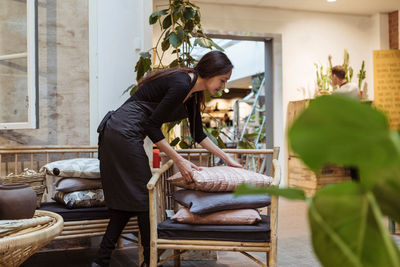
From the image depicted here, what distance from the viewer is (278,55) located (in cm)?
667

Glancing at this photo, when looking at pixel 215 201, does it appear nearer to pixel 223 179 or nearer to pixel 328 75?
pixel 223 179

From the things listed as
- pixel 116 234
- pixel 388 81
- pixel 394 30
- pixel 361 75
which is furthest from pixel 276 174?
pixel 394 30

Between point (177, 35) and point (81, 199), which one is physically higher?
point (177, 35)

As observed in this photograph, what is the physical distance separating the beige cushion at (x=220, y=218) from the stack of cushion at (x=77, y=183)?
2.55 ft

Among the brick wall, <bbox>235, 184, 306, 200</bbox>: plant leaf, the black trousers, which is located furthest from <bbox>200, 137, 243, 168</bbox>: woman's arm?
the brick wall

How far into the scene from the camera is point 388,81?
6.34 meters

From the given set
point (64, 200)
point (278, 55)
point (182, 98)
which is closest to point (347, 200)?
point (182, 98)

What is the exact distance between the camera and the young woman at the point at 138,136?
233cm

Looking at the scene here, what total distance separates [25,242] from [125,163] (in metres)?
0.85

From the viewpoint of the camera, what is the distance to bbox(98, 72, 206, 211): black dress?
2298 millimetres

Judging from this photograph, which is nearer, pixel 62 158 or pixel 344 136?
pixel 344 136

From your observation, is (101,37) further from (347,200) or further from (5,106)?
(347,200)

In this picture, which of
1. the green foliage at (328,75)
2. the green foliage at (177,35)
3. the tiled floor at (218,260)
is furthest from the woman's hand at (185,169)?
the green foliage at (328,75)

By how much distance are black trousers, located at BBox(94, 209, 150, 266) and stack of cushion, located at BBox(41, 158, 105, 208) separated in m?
0.39
